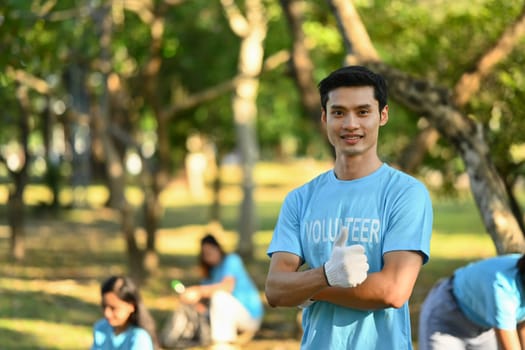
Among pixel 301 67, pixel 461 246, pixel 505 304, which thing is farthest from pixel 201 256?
pixel 461 246

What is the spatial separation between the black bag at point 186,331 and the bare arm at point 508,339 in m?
7.05

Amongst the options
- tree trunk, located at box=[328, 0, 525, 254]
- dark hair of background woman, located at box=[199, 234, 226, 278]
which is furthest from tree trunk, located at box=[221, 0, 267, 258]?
tree trunk, located at box=[328, 0, 525, 254]

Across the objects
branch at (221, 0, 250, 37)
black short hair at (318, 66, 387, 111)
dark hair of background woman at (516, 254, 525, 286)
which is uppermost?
branch at (221, 0, 250, 37)

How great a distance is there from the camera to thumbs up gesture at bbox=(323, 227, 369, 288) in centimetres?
348

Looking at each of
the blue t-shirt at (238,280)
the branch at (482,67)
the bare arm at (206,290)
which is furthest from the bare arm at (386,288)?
the blue t-shirt at (238,280)

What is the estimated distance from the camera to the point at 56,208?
36344 mm

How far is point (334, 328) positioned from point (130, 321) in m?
3.60

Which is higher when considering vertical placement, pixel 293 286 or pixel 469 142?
pixel 469 142

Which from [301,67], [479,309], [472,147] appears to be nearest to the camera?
[479,309]

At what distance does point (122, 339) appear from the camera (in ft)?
23.2

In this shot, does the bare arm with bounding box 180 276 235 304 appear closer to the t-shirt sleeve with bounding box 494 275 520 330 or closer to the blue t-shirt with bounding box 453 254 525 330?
the blue t-shirt with bounding box 453 254 525 330

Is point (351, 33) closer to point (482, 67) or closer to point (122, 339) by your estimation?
point (482, 67)

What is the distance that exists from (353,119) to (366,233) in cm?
34

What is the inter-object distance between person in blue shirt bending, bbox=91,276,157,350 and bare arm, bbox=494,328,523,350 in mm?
2213
